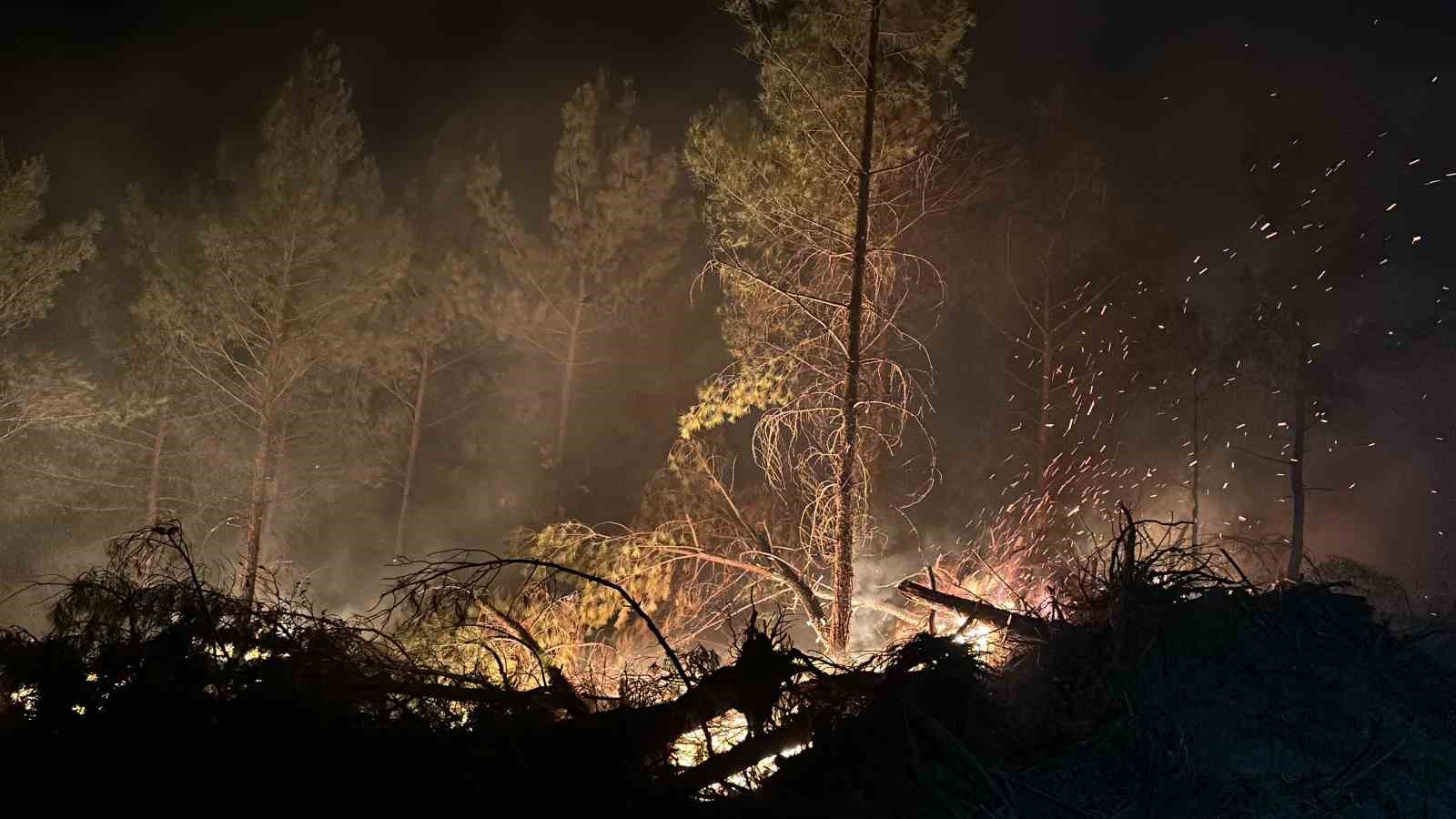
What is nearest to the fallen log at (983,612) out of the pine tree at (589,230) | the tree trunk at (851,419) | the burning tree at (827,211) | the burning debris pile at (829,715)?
the burning debris pile at (829,715)

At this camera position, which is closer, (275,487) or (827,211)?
(827,211)

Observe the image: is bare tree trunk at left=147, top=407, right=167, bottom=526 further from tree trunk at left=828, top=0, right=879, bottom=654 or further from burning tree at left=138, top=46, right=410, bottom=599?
tree trunk at left=828, top=0, right=879, bottom=654

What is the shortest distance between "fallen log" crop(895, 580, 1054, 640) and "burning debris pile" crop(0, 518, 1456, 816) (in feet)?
0.98

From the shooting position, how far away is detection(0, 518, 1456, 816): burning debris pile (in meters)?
4.94

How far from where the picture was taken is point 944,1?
10.3m

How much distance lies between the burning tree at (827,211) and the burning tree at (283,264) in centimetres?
1061

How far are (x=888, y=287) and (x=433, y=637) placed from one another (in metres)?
6.55

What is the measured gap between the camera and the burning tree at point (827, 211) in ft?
34.5

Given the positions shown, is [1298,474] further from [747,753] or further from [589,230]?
[747,753]

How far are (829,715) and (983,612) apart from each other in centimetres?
267

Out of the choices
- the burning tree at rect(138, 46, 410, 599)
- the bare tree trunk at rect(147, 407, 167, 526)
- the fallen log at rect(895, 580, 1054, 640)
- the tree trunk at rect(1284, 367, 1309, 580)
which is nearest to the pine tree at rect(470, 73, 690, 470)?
the burning tree at rect(138, 46, 410, 599)

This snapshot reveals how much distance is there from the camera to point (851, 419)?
35.0 ft

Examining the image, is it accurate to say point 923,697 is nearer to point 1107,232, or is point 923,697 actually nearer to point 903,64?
point 903,64

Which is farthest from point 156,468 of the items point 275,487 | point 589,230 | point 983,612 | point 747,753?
point 747,753
